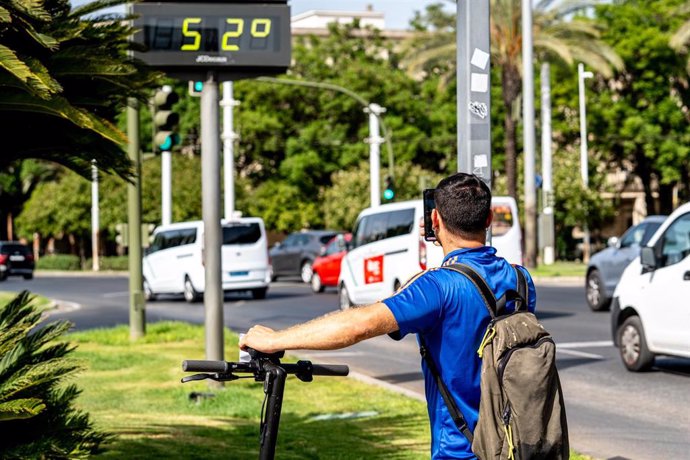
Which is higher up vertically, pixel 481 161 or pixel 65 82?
pixel 65 82

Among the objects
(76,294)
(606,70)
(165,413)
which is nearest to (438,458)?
(165,413)

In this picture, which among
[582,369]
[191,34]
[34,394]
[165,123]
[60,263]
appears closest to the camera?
[34,394]

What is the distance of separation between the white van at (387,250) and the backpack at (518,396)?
15.8 m

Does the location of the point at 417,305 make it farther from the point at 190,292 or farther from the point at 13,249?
the point at 13,249

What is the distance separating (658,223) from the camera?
2303 cm

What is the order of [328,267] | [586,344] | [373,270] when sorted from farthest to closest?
1. [328,267]
2. [373,270]
3. [586,344]

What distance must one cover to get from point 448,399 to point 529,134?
3725cm

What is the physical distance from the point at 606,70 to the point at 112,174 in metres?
40.2

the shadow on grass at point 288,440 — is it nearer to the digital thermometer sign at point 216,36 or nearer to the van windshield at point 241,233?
the digital thermometer sign at point 216,36

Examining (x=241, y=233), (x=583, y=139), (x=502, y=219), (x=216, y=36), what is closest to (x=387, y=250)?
(x=502, y=219)

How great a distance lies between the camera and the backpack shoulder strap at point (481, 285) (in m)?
4.03

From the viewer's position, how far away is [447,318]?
399cm

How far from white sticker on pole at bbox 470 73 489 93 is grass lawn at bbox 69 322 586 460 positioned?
96.2 inches

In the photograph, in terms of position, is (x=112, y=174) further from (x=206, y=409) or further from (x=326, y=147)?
(x=326, y=147)
